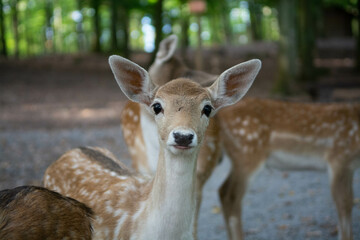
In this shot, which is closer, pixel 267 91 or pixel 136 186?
pixel 136 186

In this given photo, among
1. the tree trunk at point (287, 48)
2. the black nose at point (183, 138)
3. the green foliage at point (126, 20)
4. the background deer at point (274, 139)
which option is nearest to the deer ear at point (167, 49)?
the background deer at point (274, 139)

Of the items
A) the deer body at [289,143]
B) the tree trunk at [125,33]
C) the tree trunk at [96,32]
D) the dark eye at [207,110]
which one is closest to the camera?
the dark eye at [207,110]

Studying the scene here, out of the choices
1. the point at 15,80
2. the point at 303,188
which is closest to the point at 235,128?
the point at 303,188

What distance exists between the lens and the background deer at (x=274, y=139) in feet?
14.7

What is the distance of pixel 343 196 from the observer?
464 centimetres

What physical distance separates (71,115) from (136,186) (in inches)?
327

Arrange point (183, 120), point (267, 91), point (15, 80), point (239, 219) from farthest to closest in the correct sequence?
point (15, 80) < point (267, 91) < point (239, 219) < point (183, 120)

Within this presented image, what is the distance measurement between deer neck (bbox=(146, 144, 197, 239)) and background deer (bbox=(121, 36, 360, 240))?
5.30 ft

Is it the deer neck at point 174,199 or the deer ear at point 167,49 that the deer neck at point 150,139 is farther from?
the deer neck at point 174,199

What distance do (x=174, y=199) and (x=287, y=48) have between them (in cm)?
946

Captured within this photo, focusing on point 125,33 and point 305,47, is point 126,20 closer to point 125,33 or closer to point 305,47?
point 125,33

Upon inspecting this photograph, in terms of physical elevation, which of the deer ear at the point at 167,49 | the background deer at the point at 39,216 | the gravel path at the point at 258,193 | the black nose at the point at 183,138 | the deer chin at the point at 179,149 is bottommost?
the gravel path at the point at 258,193

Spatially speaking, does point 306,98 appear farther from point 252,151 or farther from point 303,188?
point 252,151

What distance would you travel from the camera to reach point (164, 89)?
2795 mm
